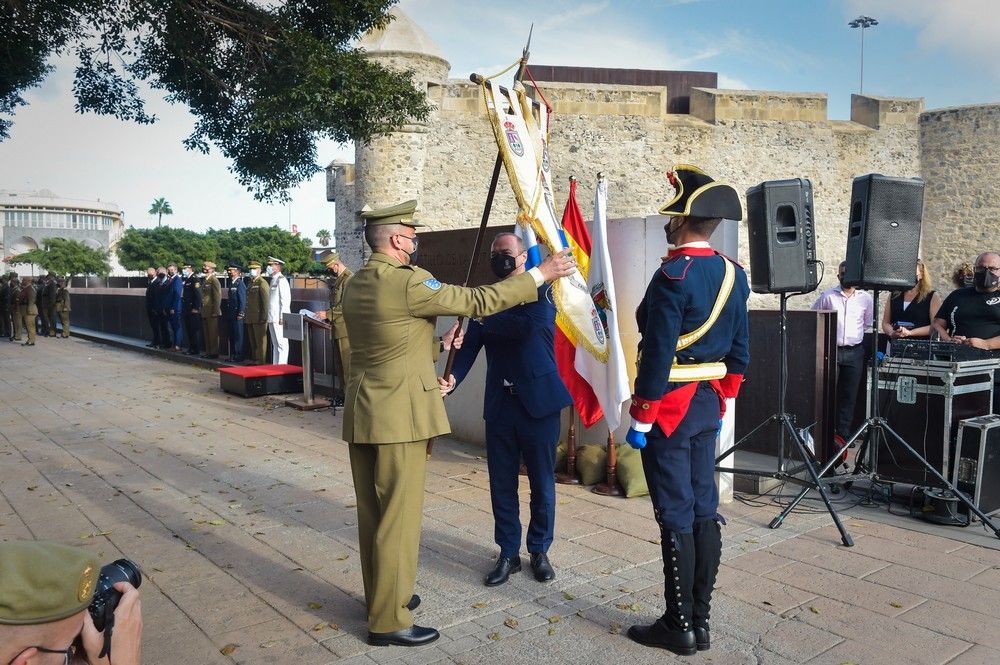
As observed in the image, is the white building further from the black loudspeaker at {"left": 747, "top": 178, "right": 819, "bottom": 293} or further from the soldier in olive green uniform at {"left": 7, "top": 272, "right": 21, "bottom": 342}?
the black loudspeaker at {"left": 747, "top": 178, "right": 819, "bottom": 293}

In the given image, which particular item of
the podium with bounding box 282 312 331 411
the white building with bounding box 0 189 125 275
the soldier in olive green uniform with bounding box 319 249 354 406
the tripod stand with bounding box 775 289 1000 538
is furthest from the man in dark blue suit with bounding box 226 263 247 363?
the white building with bounding box 0 189 125 275

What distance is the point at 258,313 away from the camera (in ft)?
45.5

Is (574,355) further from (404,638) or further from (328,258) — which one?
(328,258)

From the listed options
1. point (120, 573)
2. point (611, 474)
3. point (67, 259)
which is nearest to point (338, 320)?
point (611, 474)

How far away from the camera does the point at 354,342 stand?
359 centimetres

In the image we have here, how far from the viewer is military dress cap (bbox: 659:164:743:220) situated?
3479 mm

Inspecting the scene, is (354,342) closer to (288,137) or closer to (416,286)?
(416,286)

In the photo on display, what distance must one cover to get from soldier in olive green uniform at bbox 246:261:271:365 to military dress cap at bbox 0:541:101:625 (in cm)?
1265

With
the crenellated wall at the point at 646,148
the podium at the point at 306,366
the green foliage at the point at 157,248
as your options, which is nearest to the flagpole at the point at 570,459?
the podium at the point at 306,366

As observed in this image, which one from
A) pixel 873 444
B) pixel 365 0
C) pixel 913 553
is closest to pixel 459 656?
pixel 913 553

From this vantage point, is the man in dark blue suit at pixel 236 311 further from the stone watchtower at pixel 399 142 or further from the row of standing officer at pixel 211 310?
the stone watchtower at pixel 399 142

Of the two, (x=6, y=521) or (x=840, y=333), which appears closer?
(x=6, y=521)

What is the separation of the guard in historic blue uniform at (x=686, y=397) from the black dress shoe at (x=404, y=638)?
0.93 meters

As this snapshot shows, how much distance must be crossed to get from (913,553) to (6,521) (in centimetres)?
588
